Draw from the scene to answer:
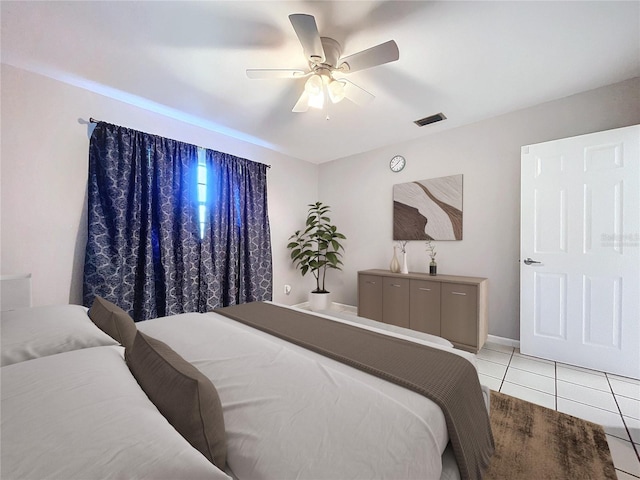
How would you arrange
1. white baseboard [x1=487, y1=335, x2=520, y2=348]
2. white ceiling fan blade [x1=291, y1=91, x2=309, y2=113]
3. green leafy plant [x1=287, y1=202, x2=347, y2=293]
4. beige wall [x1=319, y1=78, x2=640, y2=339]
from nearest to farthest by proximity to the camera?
white ceiling fan blade [x1=291, y1=91, x2=309, y2=113] < beige wall [x1=319, y1=78, x2=640, y2=339] < white baseboard [x1=487, y1=335, x2=520, y2=348] < green leafy plant [x1=287, y1=202, x2=347, y2=293]

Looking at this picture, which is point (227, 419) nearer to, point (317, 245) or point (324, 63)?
point (324, 63)

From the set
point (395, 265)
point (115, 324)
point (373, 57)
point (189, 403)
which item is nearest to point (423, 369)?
point (189, 403)

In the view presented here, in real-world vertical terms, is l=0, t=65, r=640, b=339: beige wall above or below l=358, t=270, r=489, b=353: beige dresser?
above

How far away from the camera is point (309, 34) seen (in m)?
1.53

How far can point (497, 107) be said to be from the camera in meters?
2.72

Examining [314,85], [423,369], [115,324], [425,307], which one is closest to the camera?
[423,369]

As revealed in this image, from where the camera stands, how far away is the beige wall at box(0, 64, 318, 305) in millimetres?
2105

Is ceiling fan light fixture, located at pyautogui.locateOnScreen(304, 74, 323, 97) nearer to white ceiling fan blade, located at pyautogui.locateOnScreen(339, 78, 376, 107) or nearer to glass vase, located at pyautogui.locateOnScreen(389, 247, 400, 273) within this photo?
white ceiling fan blade, located at pyautogui.locateOnScreen(339, 78, 376, 107)

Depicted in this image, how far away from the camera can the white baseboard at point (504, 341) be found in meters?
2.80

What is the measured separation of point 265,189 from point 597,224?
3.60 meters

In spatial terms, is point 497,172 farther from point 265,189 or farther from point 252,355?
point 252,355

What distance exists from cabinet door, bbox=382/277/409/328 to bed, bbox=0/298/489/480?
213cm

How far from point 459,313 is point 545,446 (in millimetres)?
1298

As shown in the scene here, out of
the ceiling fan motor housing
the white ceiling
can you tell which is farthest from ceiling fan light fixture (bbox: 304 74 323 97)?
the white ceiling
